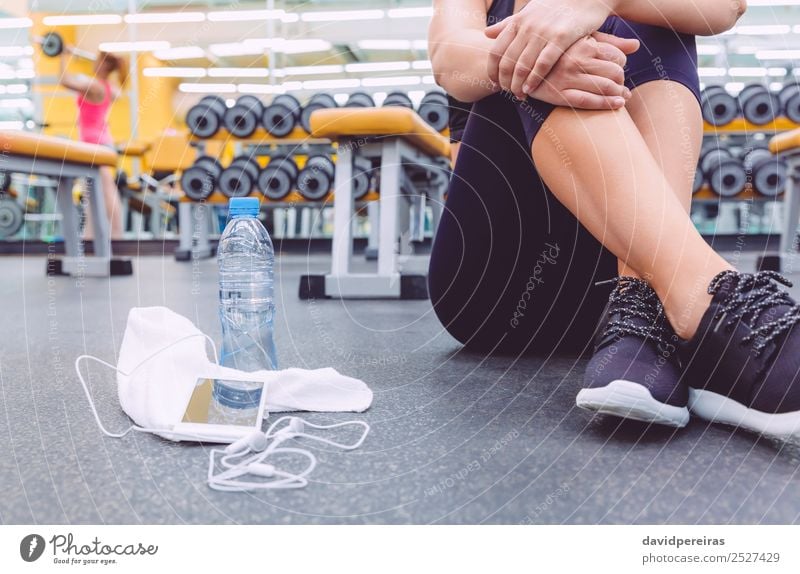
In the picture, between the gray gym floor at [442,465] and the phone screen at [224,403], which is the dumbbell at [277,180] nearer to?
the gray gym floor at [442,465]

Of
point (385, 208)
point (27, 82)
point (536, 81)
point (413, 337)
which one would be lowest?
point (413, 337)

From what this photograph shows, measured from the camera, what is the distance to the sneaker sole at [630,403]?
0.49m

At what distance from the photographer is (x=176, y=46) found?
7.35 metres

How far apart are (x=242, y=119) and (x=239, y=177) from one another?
1.95ft

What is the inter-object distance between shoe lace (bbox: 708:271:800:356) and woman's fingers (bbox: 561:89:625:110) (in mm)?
159

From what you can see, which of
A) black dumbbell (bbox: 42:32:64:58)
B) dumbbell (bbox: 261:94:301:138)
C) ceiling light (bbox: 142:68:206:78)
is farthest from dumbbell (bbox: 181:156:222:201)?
ceiling light (bbox: 142:68:206:78)

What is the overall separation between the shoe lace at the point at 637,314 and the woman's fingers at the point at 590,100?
0.15m

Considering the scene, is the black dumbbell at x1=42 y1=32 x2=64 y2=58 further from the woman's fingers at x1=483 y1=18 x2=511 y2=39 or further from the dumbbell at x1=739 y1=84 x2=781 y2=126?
the dumbbell at x1=739 y1=84 x2=781 y2=126

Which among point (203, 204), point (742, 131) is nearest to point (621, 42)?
point (203, 204)

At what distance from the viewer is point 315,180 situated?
304 cm

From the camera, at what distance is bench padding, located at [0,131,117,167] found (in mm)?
1950
